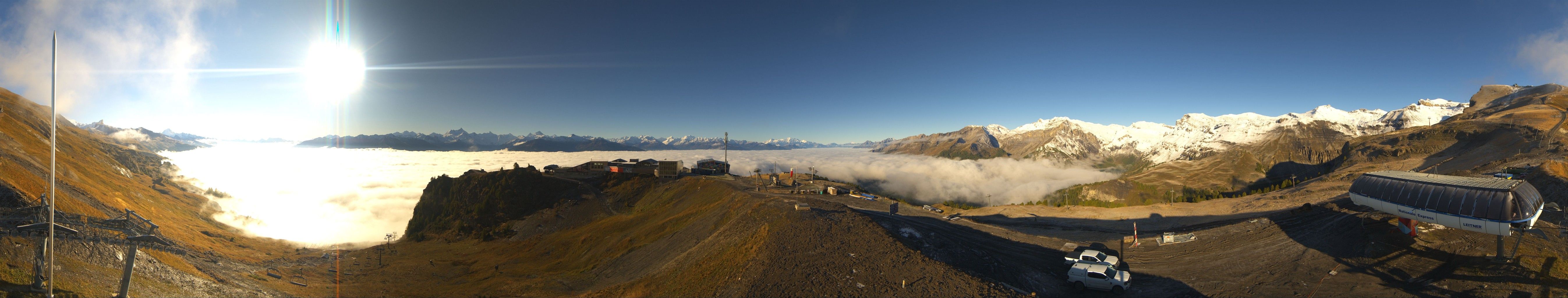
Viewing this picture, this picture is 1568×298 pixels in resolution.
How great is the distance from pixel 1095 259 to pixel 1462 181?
63.0 ft

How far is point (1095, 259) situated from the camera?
85.2ft

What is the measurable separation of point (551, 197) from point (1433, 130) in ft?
726

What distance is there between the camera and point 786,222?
2872 centimetres

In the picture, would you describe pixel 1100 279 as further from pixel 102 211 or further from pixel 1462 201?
pixel 102 211

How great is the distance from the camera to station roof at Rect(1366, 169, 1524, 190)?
70.0 feet

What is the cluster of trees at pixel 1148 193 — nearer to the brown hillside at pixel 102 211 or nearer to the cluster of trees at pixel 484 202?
the cluster of trees at pixel 484 202

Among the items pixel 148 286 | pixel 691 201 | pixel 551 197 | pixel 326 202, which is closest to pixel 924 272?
pixel 148 286

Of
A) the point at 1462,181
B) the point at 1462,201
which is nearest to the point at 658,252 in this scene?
the point at 1462,201

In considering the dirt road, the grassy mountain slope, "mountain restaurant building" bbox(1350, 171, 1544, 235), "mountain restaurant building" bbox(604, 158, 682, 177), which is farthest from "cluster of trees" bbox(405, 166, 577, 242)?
"mountain restaurant building" bbox(1350, 171, 1544, 235)

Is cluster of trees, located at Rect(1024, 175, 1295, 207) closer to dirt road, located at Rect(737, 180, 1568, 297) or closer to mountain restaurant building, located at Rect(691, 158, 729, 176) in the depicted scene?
mountain restaurant building, located at Rect(691, 158, 729, 176)

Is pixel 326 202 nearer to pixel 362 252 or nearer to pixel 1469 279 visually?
pixel 362 252

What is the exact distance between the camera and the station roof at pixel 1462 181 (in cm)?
2134

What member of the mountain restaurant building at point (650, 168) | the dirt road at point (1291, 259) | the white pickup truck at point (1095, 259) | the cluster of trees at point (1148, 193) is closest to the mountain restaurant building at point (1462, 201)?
the dirt road at point (1291, 259)

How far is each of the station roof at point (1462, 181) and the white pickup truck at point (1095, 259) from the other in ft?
51.2
